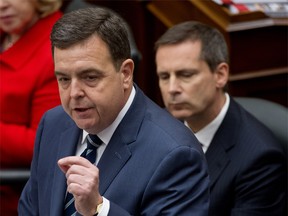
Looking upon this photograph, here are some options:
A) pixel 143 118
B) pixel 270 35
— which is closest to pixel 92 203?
pixel 143 118

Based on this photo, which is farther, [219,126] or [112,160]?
[219,126]

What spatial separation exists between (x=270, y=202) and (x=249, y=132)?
0.55 ft

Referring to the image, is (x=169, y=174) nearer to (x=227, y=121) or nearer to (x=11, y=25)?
(x=227, y=121)

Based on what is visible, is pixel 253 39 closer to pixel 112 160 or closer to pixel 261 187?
pixel 261 187

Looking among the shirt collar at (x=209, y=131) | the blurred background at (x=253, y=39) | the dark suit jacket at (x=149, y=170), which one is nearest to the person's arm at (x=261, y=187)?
the shirt collar at (x=209, y=131)

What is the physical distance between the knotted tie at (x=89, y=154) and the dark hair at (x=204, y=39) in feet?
1.99

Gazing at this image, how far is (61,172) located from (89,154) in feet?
0.22

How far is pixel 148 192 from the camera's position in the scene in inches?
47.9

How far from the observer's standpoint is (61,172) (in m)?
1.35

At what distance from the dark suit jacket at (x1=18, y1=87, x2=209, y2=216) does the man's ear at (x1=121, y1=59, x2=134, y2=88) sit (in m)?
0.05

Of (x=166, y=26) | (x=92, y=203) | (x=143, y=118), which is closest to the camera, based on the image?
(x=92, y=203)

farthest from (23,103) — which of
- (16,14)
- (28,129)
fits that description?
(16,14)

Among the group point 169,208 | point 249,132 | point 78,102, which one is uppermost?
point 78,102

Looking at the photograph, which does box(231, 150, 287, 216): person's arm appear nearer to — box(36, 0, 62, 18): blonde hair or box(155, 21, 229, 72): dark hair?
box(155, 21, 229, 72): dark hair
